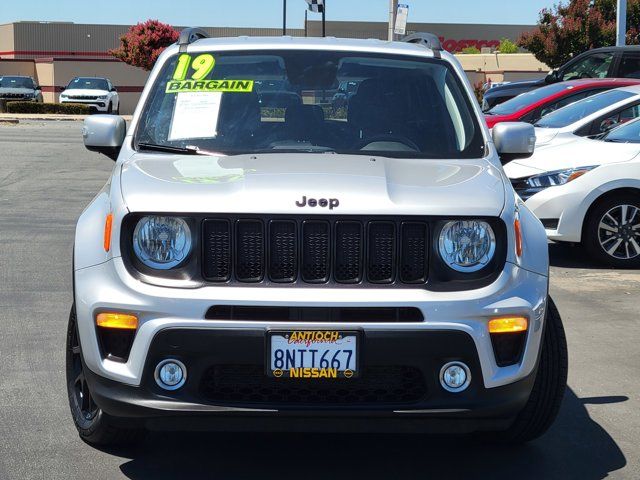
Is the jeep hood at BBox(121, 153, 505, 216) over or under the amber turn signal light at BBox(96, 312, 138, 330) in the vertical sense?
over

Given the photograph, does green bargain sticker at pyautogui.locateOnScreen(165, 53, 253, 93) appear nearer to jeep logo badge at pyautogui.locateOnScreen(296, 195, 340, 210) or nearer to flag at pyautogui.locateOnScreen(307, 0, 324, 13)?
jeep logo badge at pyautogui.locateOnScreen(296, 195, 340, 210)

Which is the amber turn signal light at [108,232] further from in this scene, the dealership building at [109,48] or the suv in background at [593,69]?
the dealership building at [109,48]

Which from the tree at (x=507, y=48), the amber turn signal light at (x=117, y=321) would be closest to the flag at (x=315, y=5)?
the amber turn signal light at (x=117, y=321)

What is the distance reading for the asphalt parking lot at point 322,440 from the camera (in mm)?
4711

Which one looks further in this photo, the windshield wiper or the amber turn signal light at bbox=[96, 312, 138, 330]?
the windshield wiper

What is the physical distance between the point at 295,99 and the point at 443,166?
970 millimetres

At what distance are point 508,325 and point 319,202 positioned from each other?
0.86 metres

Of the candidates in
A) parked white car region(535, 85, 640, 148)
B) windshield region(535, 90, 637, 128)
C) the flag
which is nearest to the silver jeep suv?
parked white car region(535, 85, 640, 148)

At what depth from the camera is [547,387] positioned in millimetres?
4758

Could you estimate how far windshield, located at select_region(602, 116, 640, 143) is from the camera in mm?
10359

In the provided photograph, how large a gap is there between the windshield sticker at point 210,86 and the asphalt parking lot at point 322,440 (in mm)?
1671

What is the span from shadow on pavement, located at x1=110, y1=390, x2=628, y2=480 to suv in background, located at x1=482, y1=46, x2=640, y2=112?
1412cm

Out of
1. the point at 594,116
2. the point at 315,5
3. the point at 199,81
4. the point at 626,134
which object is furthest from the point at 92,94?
the point at 199,81

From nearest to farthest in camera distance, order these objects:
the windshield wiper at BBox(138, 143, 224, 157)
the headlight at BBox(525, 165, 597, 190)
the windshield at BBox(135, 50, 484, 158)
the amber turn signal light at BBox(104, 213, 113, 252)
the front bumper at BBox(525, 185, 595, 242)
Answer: the amber turn signal light at BBox(104, 213, 113, 252) < the windshield wiper at BBox(138, 143, 224, 157) < the windshield at BBox(135, 50, 484, 158) < the front bumper at BBox(525, 185, 595, 242) < the headlight at BBox(525, 165, 597, 190)
